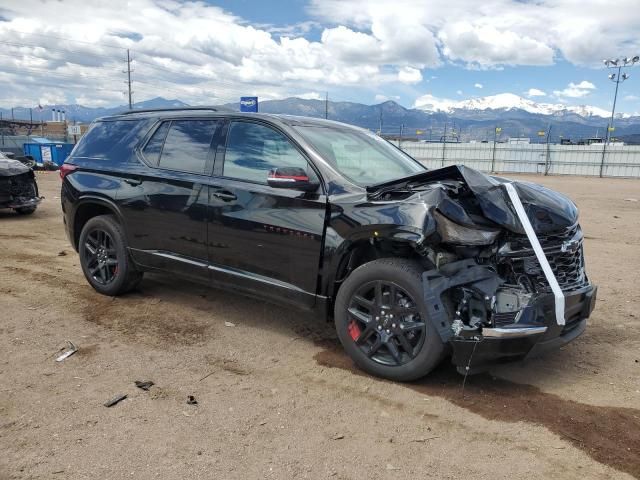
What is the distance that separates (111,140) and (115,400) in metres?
3.05

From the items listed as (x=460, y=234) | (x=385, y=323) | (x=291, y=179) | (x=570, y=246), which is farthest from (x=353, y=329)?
(x=570, y=246)

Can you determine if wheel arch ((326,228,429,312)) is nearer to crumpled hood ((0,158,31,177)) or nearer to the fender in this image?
the fender

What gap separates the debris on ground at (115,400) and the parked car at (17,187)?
8832 millimetres

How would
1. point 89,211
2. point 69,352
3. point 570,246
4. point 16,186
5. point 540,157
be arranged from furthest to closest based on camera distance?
1. point 540,157
2. point 16,186
3. point 89,211
4. point 69,352
5. point 570,246

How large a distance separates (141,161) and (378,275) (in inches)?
109

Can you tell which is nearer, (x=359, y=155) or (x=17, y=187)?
(x=359, y=155)

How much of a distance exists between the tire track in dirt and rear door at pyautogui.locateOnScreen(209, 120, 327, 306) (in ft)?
2.52

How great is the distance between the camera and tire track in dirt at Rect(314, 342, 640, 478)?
2.84m

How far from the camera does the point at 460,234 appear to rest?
3273 millimetres

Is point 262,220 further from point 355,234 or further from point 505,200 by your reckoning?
point 505,200

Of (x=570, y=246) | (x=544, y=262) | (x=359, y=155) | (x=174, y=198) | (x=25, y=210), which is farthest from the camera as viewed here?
(x=25, y=210)

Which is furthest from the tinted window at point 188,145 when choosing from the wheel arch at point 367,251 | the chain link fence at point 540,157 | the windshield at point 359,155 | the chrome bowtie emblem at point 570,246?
the chain link fence at point 540,157

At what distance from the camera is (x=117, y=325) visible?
472 cm

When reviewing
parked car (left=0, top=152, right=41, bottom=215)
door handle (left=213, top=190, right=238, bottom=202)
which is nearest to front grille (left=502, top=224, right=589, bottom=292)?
door handle (left=213, top=190, right=238, bottom=202)
